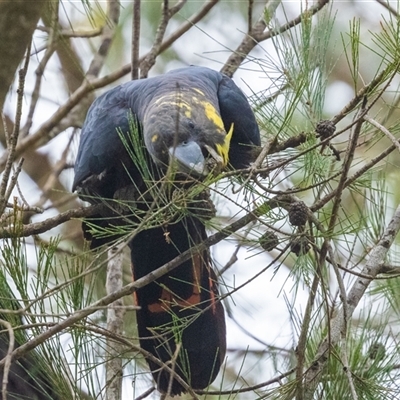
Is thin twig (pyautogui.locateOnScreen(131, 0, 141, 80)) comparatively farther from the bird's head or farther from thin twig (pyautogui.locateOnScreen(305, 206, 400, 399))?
thin twig (pyautogui.locateOnScreen(305, 206, 400, 399))

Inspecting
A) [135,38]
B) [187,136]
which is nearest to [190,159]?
[187,136]

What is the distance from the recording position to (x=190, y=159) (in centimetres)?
232

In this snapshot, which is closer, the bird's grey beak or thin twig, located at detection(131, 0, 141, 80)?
the bird's grey beak

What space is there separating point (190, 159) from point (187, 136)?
0.15 metres

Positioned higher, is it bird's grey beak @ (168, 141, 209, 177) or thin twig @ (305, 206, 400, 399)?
bird's grey beak @ (168, 141, 209, 177)

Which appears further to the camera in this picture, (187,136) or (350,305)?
(187,136)

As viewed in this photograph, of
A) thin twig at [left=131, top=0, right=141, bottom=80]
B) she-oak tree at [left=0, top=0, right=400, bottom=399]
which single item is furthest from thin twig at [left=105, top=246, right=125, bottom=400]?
thin twig at [left=131, top=0, right=141, bottom=80]

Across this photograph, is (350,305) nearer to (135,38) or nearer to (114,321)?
(114,321)

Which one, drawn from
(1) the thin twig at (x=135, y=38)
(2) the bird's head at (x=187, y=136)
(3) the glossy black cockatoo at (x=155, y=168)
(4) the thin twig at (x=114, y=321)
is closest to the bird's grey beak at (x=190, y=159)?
(2) the bird's head at (x=187, y=136)

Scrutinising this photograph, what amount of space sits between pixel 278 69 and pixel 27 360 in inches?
48.4

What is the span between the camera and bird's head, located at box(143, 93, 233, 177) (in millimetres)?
2331

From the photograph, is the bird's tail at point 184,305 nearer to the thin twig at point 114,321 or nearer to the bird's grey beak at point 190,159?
→ the thin twig at point 114,321

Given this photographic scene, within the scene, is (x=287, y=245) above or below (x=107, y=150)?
below

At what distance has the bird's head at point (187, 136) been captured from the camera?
2.33 m
